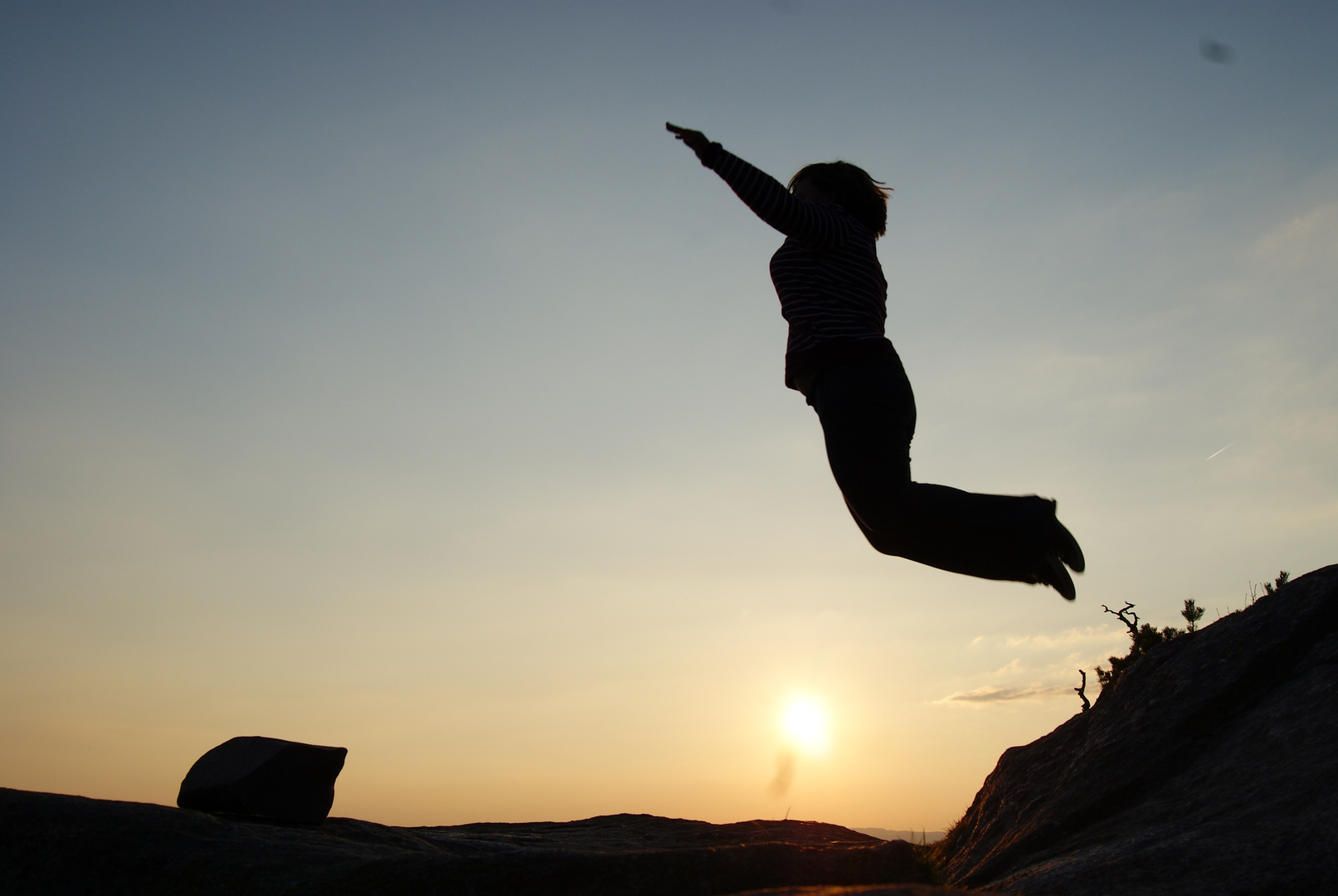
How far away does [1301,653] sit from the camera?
3932 mm

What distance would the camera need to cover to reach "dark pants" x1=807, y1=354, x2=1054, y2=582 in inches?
143

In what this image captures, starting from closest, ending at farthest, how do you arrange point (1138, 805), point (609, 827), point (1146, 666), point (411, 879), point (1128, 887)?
point (1128, 887) → point (411, 879) → point (1138, 805) → point (1146, 666) → point (609, 827)

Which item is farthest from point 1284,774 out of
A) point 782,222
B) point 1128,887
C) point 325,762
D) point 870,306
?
point 325,762

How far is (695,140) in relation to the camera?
12.6 feet

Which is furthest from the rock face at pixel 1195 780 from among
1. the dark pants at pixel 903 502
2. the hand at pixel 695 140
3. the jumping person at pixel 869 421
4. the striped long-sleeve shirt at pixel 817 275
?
the hand at pixel 695 140

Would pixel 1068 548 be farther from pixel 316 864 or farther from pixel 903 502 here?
pixel 316 864

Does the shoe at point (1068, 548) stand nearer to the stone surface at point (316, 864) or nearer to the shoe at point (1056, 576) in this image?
the shoe at point (1056, 576)

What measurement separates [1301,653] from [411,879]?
3.83 m

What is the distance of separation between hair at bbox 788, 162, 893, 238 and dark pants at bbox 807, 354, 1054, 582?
3.35ft

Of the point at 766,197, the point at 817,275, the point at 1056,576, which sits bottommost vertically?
the point at 1056,576

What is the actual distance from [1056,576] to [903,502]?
2.36ft

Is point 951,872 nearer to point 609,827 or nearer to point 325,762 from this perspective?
point 609,827

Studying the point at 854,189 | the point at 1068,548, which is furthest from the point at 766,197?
the point at 1068,548

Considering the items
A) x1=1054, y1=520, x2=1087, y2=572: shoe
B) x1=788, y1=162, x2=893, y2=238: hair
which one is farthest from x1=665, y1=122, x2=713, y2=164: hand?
x1=1054, y1=520, x2=1087, y2=572: shoe
